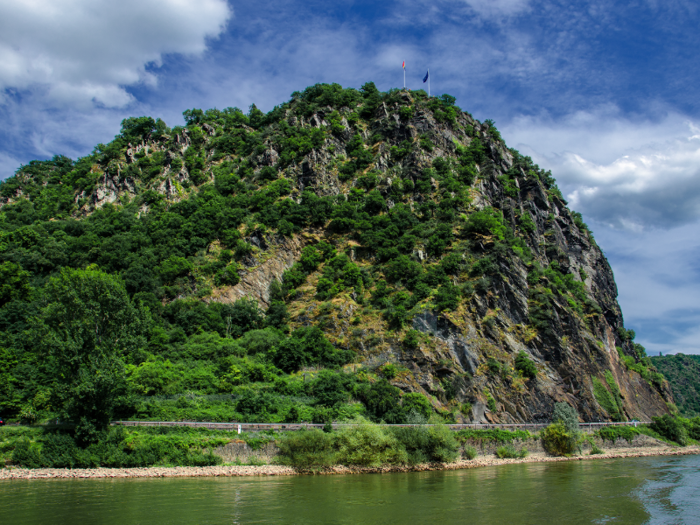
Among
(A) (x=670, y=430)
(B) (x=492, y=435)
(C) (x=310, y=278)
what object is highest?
(C) (x=310, y=278)

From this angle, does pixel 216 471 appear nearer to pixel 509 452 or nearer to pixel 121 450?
pixel 121 450

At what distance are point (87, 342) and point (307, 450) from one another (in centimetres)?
2075

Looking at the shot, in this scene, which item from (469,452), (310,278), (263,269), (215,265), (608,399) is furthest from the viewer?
(310,278)

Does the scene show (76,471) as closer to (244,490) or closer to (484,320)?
(244,490)

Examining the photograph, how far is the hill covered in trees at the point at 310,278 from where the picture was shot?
4409 centimetres

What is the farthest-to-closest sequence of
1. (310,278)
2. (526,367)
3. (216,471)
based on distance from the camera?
(310,278)
(526,367)
(216,471)

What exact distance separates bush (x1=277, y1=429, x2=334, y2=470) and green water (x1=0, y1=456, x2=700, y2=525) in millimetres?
1852

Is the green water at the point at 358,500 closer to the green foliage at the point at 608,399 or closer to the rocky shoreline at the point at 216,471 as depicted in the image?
the rocky shoreline at the point at 216,471

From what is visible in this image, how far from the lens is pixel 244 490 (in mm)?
29688

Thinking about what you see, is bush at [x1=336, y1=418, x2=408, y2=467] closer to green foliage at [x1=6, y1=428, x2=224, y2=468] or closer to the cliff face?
green foliage at [x1=6, y1=428, x2=224, y2=468]

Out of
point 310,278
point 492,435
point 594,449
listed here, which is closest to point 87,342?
point 492,435

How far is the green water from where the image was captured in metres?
23.2

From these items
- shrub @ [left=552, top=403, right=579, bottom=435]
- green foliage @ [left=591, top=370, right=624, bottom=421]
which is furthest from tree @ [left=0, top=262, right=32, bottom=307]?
green foliage @ [left=591, top=370, right=624, bottom=421]

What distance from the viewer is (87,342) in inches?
1485
